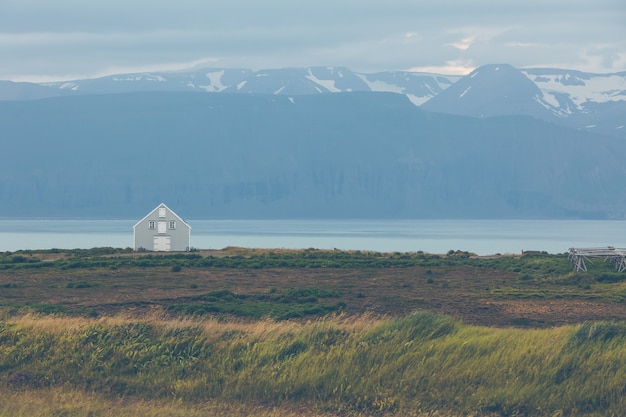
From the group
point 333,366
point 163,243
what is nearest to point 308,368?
point 333,366

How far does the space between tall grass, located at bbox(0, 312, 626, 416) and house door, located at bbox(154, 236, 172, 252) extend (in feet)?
196

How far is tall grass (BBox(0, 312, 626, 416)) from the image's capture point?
24484mm

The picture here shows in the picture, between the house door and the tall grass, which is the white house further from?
the tall grass

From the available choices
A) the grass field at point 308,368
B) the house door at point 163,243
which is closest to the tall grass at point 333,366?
the grass field at point 308,368

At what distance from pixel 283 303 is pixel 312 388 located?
18.6 metres

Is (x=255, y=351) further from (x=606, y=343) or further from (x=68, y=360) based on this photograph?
(x=606, y=343)

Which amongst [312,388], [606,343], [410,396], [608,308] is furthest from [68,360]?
[608,308]

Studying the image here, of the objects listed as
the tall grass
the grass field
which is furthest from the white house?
the tall grass

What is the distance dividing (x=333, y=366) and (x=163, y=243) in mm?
64415

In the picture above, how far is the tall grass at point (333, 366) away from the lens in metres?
24.5

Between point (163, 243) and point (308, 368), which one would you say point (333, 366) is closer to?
point (308, 368)

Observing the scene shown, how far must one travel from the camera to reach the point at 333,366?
2591 centimetres

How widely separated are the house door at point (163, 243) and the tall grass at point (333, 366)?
59.8m

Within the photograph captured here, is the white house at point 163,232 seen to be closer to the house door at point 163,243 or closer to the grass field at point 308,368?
the house door at point 163,243
